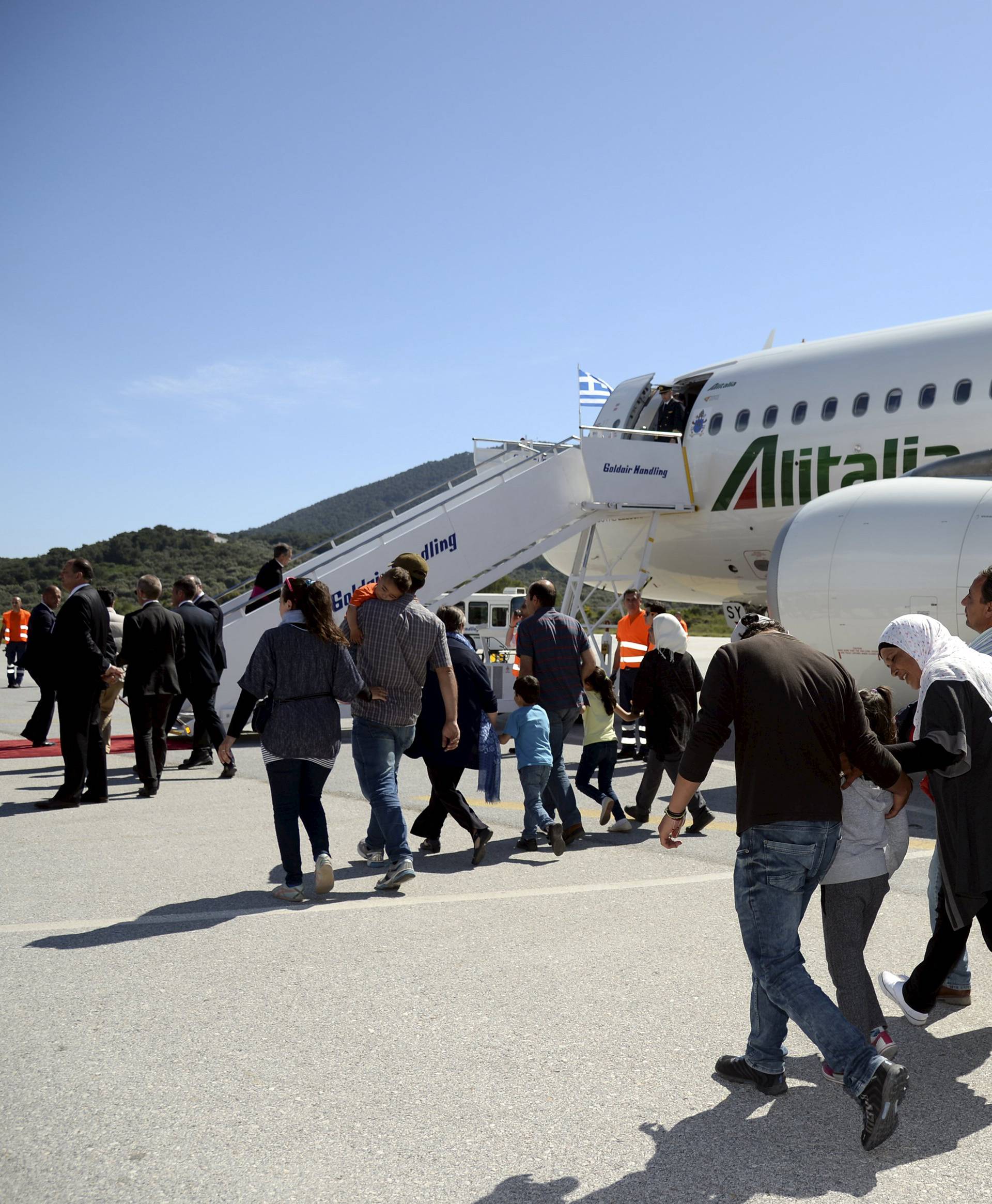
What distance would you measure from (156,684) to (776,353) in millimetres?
11600

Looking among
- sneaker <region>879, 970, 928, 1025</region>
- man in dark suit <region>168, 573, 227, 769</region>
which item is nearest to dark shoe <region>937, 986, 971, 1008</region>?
sneaker <region>879, 970, 928, 1025</region>

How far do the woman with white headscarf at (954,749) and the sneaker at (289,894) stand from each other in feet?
11.6

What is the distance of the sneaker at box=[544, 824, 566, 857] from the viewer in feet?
24.4

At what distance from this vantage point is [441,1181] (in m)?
3.13

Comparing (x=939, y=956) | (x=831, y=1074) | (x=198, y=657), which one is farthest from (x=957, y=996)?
(x=198, y=657)

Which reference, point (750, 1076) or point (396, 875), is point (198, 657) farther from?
point (750, 1076)

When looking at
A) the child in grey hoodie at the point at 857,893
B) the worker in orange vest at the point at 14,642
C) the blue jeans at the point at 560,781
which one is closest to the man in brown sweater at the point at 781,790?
the child in grey hoodie at the point at 857,893

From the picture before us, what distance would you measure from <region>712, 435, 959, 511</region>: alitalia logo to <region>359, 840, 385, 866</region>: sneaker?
32.2 ft

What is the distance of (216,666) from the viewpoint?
11648 mm

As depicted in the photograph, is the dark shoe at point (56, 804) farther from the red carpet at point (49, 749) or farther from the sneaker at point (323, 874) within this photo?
the sneaker at point (323, 874)

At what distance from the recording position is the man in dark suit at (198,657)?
11359mm

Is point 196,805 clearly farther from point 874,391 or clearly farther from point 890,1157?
point 874,391

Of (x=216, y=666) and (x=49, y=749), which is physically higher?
(x=216, y=666)

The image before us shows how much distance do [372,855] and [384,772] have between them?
0.91m
